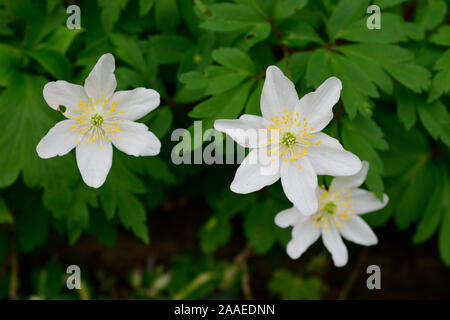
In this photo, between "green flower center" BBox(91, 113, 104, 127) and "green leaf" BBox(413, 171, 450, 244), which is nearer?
"green flower center" BBox(91, 113, 104, 127)

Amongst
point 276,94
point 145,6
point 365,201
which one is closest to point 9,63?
point 145,6

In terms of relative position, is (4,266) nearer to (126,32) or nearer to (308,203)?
(126,32)

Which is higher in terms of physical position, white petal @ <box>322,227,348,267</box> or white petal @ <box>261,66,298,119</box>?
white petal @ <box>261,66,298,119</box>

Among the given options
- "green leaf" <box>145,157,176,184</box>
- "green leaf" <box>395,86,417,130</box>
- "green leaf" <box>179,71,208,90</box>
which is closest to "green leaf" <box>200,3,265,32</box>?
"green leaf" <box>179,71,208,90</box>

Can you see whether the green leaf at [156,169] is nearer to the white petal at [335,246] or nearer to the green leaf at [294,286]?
the white petal at [335,246]

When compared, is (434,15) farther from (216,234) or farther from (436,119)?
(216,234)

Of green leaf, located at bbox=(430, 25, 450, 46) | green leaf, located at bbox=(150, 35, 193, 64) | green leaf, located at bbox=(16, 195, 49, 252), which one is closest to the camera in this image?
green leaf, located at bbox=(430, 25, 450, 46)

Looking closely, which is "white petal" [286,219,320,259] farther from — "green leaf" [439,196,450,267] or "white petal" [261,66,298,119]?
"green leaf" [439,196,450,267]
